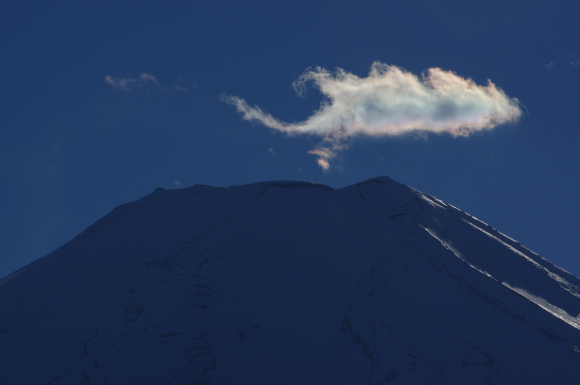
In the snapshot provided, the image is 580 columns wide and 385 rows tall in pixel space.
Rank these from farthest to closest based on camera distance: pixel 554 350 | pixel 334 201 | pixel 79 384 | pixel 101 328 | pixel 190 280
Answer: pixel 334 201 < pixel 190 280 < pixel 101 328 < pixel 554 350 < pixel 79 384

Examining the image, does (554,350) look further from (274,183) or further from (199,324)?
(274,183)

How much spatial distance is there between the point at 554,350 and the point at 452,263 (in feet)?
A: 37.7

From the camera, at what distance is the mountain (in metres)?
37.0

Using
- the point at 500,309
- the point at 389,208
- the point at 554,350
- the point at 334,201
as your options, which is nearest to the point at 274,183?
the point at 334,201

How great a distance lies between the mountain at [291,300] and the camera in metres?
37.0

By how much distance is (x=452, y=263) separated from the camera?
47531 millimetres

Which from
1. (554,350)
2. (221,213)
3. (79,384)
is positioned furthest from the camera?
(221,213)

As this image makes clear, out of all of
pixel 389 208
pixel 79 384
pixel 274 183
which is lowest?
pixel 79 384

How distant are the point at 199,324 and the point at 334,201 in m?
25.2

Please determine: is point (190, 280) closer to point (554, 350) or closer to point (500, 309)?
point (500, 309)

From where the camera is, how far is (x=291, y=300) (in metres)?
44.6

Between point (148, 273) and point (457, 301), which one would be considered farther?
point (148, 273)

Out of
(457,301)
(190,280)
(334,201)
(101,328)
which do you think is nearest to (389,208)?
(334,201)

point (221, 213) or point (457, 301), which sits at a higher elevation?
point (221, 213)
